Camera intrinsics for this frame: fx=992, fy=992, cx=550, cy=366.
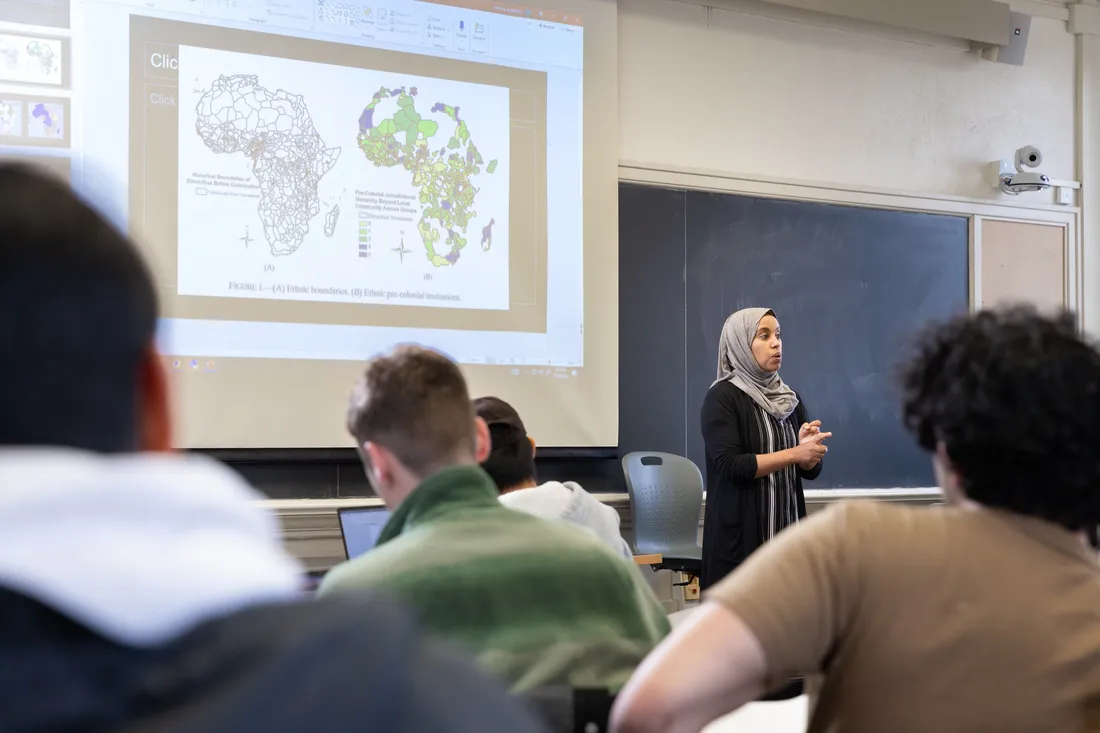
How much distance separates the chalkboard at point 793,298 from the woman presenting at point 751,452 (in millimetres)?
693

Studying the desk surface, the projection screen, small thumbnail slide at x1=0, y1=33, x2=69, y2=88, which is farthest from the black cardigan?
small thumbnail slide at x1=0, y1=33, x2=69, y2=88

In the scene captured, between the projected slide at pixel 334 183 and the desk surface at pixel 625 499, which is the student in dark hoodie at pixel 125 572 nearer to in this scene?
the projected slide at pixel 334 183

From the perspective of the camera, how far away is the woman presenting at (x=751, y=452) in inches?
127

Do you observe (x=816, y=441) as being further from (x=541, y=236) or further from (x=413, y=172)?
(x=413, y=172)

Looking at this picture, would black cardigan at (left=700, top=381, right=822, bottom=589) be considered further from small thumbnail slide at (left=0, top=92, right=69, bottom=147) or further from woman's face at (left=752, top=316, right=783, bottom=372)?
small thumbnail slide at (left=0, top=92, right=69, bottom=147)

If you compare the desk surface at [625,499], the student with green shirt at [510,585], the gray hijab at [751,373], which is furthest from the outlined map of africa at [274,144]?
the student with green shirt at [510,585]

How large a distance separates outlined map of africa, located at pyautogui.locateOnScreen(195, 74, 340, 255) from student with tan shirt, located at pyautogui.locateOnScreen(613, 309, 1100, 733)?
2.75m

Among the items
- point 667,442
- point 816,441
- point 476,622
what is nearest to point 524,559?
point 476,622

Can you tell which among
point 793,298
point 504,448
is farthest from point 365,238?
point 793,298

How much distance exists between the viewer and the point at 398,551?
44.2 inches

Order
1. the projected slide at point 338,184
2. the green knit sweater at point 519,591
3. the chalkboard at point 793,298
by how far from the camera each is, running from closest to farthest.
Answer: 1. the green knit sweater at point 519,591
2. the projected slide at point 338,184
3. the chalkboard at point 793,298

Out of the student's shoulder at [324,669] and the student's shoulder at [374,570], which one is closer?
the student's shoulder at [324,669]

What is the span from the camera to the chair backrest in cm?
379

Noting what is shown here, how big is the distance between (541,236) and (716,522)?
129 centimetres
